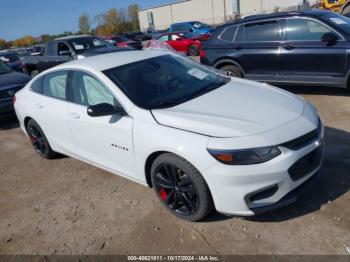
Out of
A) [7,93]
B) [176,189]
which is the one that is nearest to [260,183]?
[176,189]

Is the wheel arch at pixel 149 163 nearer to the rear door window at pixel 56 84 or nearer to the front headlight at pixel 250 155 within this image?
the front headlight at pixel 250 155

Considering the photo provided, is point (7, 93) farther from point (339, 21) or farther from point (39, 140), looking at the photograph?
point (339, 21)

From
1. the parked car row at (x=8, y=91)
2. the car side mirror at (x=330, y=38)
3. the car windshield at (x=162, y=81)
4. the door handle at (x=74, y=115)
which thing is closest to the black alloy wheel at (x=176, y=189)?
the car windshield at (x=162, y=81)

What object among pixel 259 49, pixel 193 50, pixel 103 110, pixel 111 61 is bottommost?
pixel 193 50

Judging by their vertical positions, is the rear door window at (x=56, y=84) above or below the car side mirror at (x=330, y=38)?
above

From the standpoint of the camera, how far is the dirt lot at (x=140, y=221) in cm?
305

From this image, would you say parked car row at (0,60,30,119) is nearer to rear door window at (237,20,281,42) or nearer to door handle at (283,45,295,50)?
rear door window at (237,20,281,42)

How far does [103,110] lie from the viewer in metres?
3.54

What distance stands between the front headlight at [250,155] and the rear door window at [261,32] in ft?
15.4

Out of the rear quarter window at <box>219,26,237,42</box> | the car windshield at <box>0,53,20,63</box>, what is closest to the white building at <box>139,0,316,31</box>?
the car windshield at <box>0,53,20,63</box>

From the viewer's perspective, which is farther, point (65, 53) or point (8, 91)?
point (65, 53)

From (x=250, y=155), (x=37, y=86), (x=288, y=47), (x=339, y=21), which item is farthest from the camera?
(x=288, y=47)

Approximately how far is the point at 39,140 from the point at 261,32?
191 inches

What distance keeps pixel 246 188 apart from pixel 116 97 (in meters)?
1.66
